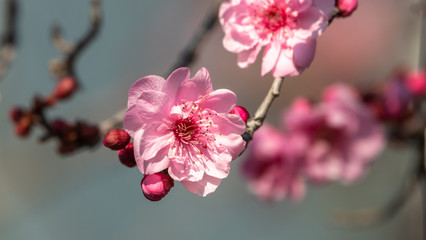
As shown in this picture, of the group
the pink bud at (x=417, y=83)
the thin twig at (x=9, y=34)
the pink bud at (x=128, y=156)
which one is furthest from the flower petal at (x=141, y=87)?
the pink bud at (x=417, y=83)

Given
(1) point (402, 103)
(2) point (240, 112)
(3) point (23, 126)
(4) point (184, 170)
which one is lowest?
(1) point (402, 103)

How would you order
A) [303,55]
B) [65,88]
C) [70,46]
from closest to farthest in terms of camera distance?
[303,55] → [65,88] → [70,46]

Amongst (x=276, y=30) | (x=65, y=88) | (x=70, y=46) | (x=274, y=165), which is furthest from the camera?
(x=274, y=165)

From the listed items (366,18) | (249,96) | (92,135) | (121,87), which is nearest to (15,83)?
(121,87)

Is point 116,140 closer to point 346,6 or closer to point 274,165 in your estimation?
point 346,6

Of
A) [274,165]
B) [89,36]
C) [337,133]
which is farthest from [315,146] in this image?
[89,36]

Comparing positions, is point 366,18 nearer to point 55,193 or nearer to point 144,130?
point 55,193

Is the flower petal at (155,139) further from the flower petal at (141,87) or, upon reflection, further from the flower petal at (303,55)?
the flower petal at (303,55)

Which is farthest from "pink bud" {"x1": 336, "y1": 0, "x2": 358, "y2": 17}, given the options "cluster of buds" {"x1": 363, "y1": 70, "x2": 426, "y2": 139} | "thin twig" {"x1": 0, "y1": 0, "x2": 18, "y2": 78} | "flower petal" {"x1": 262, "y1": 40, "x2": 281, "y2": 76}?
"thin twig" {"x1": 0, "y1": 0, "x2": 18, "y2": 78}
